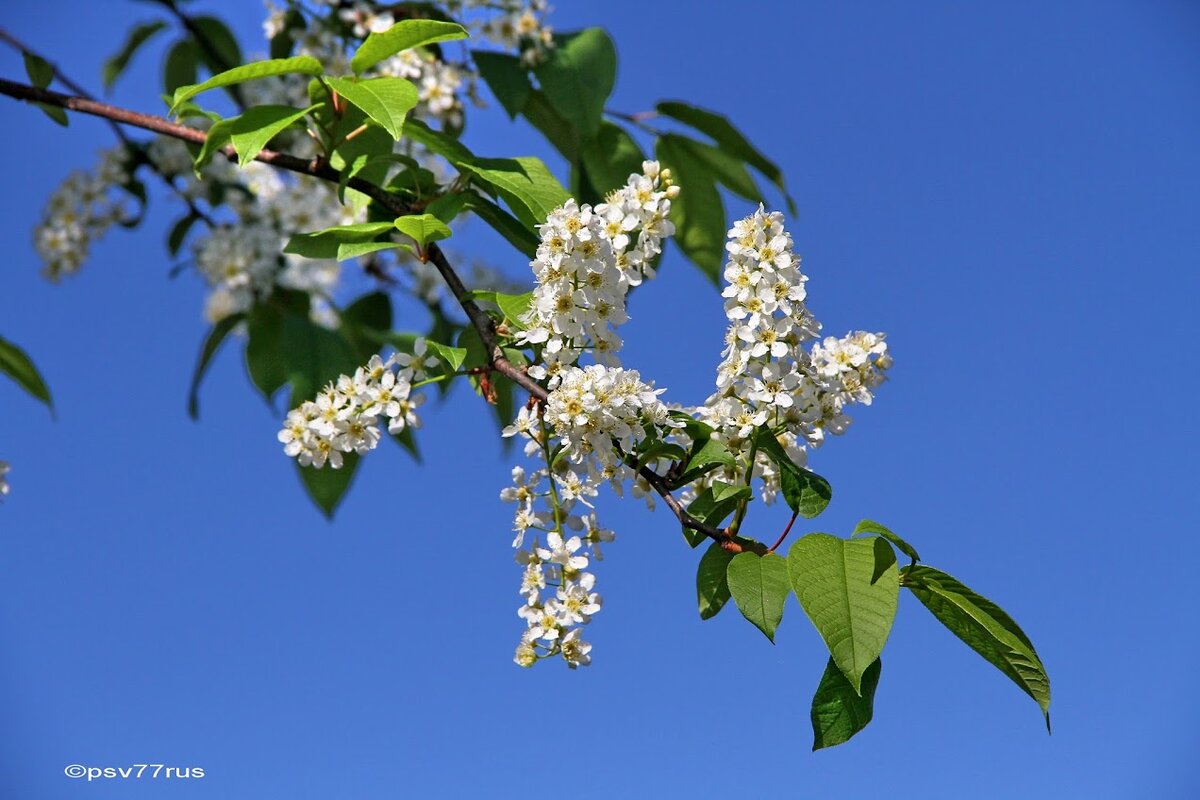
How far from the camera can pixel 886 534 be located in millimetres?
1349

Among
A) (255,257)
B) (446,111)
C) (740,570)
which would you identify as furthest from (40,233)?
(740,570)

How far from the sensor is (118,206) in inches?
129

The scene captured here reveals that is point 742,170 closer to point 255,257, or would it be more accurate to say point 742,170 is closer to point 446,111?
point 446,111

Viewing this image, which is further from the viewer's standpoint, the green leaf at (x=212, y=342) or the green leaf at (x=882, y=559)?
the green leaf at (x=212, y=342)

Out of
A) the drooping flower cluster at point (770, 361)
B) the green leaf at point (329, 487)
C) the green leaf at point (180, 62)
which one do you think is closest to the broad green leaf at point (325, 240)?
the drooping flower cluster at point (770, 361)

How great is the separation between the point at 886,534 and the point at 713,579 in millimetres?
241

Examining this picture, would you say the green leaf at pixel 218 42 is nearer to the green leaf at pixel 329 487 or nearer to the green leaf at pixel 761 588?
the green leaf at pixel 329 487

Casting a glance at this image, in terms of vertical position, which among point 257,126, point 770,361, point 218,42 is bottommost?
point 770,361

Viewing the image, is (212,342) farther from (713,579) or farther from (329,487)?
(713,579)

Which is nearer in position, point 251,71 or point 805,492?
point 805,492

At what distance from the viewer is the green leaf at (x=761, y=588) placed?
50.3 inches

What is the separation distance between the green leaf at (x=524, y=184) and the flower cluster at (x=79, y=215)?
200 cm

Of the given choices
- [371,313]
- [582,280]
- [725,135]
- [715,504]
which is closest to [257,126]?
[582,280]

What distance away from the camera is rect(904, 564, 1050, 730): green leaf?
1.32 meters
